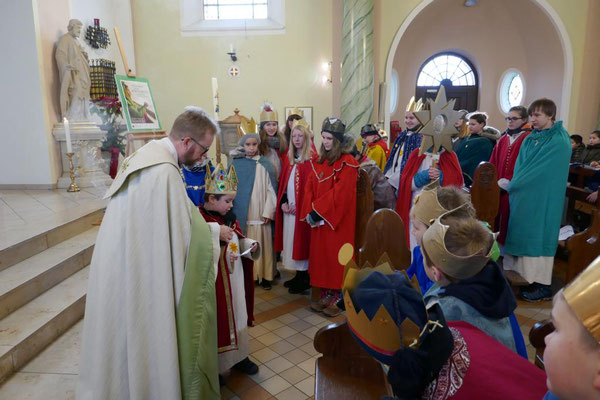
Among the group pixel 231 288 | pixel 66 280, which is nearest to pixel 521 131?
pixel 231 288

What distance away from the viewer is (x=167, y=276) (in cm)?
189

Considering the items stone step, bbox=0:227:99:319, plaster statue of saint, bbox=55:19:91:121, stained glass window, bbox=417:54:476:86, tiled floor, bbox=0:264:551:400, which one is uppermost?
stained glass window, bbox=417:54:476:86

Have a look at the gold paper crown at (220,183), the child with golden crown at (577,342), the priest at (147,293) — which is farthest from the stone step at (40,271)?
the child with golden crown at (577,342)

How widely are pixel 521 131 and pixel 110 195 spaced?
4.41 meters

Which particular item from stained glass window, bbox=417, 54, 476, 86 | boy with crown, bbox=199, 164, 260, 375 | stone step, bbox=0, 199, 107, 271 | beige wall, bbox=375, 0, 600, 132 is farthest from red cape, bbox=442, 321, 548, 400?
stained glass window, bbox=417, 54, 476, 86

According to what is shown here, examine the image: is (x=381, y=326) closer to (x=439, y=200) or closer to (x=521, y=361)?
(x=521, y=361)

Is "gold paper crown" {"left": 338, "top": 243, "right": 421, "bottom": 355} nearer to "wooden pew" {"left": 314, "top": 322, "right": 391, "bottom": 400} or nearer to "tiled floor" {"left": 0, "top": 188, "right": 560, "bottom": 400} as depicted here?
"wooden pew" {"left": 314, "top": 322, "right": 391, "bottom": 400}

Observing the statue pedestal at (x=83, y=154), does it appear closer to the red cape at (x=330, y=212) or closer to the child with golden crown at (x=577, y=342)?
the red cape at (x=330, y=212)

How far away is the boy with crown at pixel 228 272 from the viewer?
7.97 ft

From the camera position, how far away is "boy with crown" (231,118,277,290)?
4.05m

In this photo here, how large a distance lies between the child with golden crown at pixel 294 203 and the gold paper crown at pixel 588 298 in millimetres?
3265

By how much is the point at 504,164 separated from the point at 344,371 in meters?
3.82

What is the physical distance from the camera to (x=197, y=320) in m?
1.97

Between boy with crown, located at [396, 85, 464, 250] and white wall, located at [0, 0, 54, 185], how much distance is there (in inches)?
205
